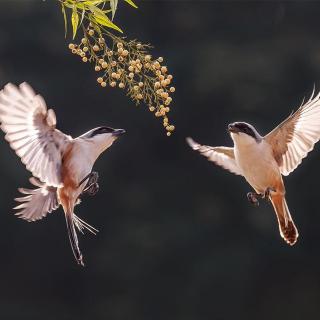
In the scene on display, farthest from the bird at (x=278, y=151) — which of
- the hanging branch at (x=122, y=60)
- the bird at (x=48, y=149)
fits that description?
the hanging branch at (x=122, y=60)

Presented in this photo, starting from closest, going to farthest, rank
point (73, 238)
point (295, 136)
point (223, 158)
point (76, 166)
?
1. point (73, 238)
2. point (76, 166)
3. point (295, 136)
4. point (223, 158)

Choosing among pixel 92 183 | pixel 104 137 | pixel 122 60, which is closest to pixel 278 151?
pixel 104 137

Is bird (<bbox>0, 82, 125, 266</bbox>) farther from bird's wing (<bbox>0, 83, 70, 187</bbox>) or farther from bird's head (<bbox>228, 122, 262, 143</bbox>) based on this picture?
bird's head (<bbox>228, 122, 262, 143</bbox>)

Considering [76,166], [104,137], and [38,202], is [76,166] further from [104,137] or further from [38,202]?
[38,202]

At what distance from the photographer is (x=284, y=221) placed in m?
1.96

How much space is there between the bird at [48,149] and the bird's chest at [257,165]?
32cm

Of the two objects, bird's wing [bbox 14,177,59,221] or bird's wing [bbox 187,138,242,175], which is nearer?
bird's wing [bbox 14,177,59,221]

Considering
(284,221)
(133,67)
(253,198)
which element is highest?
(133,67)

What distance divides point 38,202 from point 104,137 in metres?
0.27

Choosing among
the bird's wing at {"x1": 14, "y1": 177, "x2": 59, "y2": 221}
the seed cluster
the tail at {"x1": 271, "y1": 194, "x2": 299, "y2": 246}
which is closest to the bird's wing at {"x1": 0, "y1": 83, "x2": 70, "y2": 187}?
the seed cluster

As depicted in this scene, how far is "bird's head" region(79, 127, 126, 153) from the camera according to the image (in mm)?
1781

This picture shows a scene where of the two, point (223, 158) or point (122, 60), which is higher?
point (122, 60)

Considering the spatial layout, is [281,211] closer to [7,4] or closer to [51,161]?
[51,161]

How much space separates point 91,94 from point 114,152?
492mm
